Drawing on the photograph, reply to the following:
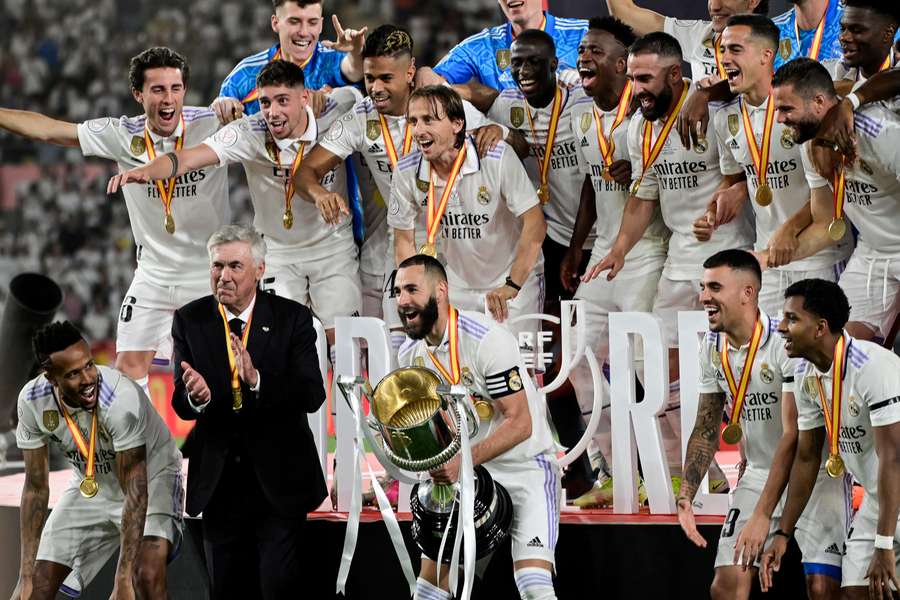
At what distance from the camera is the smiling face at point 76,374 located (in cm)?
550

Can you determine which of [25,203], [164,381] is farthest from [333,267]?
[25,203]

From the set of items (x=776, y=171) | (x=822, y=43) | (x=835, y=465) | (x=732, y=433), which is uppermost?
(x=822, y=43)

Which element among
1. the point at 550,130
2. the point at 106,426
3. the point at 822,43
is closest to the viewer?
the point at 106,426

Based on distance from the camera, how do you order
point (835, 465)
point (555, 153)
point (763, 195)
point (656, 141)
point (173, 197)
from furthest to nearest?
point (173, 197) < point (555, 153) < point (656, 141) < point (763, 195) < point (835, 465)

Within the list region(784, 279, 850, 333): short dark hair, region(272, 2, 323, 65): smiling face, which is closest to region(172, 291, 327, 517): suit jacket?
region(272, 2, 323, 65): smiling face

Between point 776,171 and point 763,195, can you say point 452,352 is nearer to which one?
point 763,195

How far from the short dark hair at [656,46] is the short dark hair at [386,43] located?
39.5 inches

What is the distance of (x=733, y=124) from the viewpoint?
19.5ft

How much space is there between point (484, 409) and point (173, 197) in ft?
7.05

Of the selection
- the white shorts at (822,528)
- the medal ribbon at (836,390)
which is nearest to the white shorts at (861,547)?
the white shorts at (822,528)

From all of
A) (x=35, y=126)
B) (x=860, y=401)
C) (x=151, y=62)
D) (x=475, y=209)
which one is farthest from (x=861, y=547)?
(x=35, y=126)

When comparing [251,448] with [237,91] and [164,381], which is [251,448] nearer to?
[237,91]

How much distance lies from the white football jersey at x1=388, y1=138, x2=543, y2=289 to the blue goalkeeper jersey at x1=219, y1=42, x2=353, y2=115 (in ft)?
3.03

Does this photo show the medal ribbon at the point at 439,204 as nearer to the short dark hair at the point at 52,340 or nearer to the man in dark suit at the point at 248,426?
the man in dark suit at the point at 248,426
